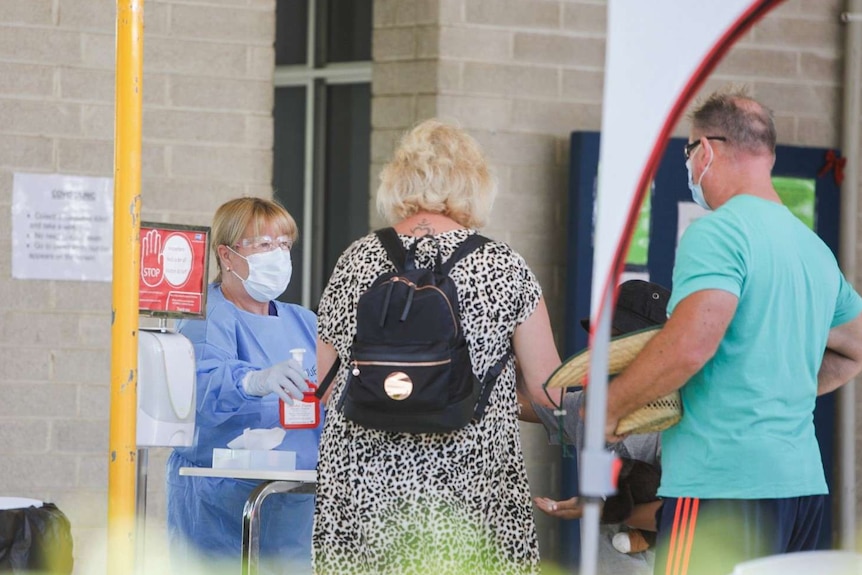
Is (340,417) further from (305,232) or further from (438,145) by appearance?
(305,232)

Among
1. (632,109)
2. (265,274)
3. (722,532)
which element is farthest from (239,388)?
(632,109)

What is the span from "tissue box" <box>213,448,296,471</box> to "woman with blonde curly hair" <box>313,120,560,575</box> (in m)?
0.60

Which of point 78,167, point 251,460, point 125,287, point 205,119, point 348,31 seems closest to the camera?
point 125,287

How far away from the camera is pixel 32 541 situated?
130 inches

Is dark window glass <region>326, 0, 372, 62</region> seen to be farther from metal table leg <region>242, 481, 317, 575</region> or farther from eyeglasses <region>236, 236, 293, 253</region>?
metal table leg <region>242, 481, 317, 575</region>

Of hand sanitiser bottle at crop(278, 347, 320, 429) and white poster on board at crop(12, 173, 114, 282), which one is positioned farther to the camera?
white poster on board at crop(12, 173, 114, 282)

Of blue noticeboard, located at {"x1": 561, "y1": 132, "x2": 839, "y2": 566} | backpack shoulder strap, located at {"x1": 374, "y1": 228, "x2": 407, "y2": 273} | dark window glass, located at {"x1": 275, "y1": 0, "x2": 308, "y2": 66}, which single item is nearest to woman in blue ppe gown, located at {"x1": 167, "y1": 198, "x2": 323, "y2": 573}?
backpack shoulder strap, located at {"x1": 374, "y1": 228, "x2": 407, "y2": 273}

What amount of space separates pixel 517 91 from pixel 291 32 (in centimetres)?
181

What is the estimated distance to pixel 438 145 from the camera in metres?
3.28

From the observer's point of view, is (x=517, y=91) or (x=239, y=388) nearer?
(x=239, y=388)

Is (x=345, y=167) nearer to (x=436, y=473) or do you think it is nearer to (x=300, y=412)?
(x=300, y=412)

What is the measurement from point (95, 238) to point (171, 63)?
77cm

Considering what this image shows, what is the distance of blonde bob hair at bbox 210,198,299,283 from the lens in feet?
13.7

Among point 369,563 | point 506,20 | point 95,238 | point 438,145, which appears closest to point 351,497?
point 369,563
